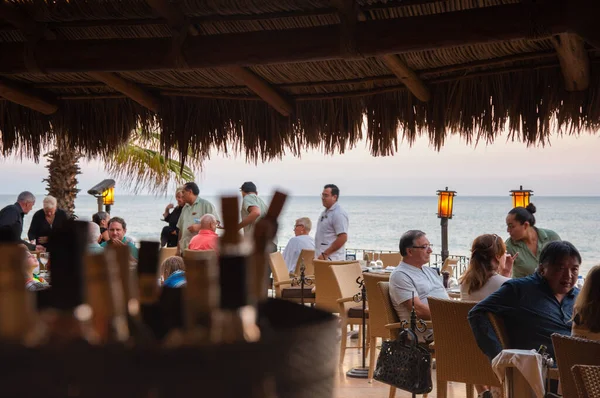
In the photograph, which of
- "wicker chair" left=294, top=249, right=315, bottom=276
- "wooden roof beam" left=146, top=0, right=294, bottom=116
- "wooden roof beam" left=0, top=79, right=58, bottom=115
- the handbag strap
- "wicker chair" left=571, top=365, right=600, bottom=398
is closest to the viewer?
"wicker chair" left=571, top=365, right=600, bottom=398

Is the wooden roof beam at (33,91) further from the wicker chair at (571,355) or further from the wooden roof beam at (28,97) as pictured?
the wicker chair at (571,355)

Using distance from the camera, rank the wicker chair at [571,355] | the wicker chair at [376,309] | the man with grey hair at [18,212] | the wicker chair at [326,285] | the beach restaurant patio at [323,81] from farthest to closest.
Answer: the man with grey hair at [18,212] → the wicker chair at [326,285] → the wicker chair at [376,309] → the beach restaurant patio at [323,81] → the wicker chair at [571,355]

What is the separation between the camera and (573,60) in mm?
4234

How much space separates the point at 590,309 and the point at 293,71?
2708mm

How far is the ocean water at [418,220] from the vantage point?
48250 millimetres

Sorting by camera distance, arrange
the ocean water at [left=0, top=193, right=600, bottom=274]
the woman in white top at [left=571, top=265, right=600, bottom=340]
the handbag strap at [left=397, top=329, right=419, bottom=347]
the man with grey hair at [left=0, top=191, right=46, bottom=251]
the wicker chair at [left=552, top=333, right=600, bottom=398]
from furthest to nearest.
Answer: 1. the ocean water at [left=0, top=193, right=600, bottom=274]
2. the man with grey hair at [left=0, top=191, right=46, bottom=251]
3. the handbag strap at [left=397, top=329, right=419, bottom=347]
4. the woman in white top at [left=571, top=265, right=600, bottom=340]
5. the wicker chair at [left=552, top=333, right=600, bottom=398]

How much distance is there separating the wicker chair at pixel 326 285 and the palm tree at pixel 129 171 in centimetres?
632

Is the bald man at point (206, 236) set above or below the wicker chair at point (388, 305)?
above

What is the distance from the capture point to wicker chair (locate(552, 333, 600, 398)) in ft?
9.20

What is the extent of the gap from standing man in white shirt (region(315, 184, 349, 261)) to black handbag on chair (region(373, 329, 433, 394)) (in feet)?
11.9

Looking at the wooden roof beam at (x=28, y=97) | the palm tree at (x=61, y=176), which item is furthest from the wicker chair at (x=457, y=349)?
the palm tree at (x=61, y=176)

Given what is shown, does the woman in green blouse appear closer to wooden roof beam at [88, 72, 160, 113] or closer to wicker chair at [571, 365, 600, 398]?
wooden roof beam at [88, 72, 160, 113]

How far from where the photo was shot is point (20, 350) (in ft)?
1.93

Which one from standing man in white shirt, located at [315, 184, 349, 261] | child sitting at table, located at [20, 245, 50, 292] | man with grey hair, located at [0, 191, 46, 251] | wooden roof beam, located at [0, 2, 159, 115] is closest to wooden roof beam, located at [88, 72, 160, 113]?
wooden roof beam, located at [0, 2, 159, 115]
